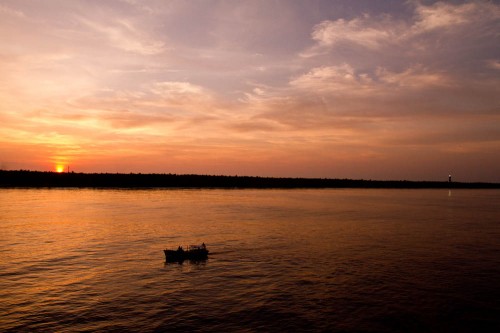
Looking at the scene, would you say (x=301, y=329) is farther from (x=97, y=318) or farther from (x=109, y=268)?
(x=109, y=268)

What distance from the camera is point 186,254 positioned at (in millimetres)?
31984

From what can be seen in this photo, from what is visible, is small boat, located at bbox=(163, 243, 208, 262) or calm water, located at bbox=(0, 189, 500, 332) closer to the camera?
calm water, located at bbox=(0, 189, 500, 332)

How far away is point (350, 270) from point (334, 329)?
38.2 ft

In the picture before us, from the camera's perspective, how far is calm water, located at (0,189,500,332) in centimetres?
1944

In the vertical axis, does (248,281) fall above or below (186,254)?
A: below

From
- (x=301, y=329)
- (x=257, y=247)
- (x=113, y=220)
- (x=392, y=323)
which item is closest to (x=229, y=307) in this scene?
(x=301, y=329)

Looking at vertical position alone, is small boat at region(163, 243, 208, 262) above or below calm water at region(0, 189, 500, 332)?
above

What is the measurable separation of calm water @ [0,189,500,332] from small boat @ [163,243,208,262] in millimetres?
981

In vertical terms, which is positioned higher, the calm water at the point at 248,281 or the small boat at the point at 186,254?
the small boat at the point at 186,254

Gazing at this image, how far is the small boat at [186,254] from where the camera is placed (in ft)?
103

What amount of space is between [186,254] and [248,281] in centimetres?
759

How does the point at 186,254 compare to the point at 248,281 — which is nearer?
the point at 248,281

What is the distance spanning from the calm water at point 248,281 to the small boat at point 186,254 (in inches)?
38.6

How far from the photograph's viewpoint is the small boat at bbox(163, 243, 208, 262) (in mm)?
31406
